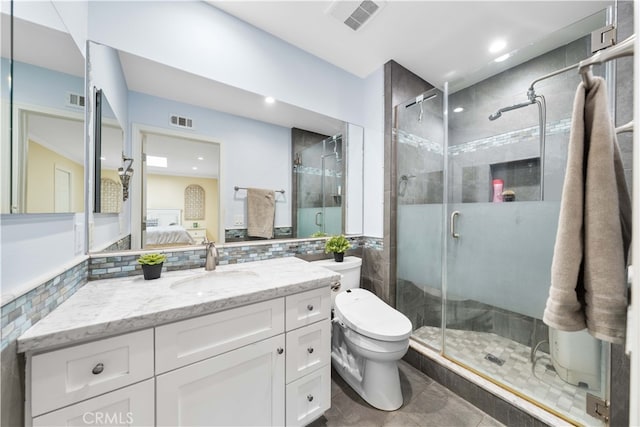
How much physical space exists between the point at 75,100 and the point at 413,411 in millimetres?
2227

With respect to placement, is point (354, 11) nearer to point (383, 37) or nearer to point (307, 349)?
point (383, 37)

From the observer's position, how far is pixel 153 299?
827mm

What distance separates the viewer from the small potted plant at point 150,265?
108 cm

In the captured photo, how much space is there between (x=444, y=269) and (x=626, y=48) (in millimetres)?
1522

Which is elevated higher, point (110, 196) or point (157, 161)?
point (157, 161)

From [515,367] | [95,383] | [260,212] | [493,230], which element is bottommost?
[515,367]

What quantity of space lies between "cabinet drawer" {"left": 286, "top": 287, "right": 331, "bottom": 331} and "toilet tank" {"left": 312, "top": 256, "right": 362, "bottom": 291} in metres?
0.57

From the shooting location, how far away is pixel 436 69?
2049mm

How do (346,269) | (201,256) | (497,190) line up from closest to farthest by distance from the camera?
(201,256) → (346,269) → (497,190)

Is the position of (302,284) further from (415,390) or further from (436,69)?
(436,69)

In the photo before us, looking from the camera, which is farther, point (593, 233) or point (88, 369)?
point (88, 369)

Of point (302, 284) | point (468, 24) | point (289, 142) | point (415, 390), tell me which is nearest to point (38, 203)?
point (302, 284)

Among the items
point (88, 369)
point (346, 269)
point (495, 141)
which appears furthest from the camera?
point (495, 141)

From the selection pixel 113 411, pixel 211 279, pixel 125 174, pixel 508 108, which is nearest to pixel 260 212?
pixel 211 279
